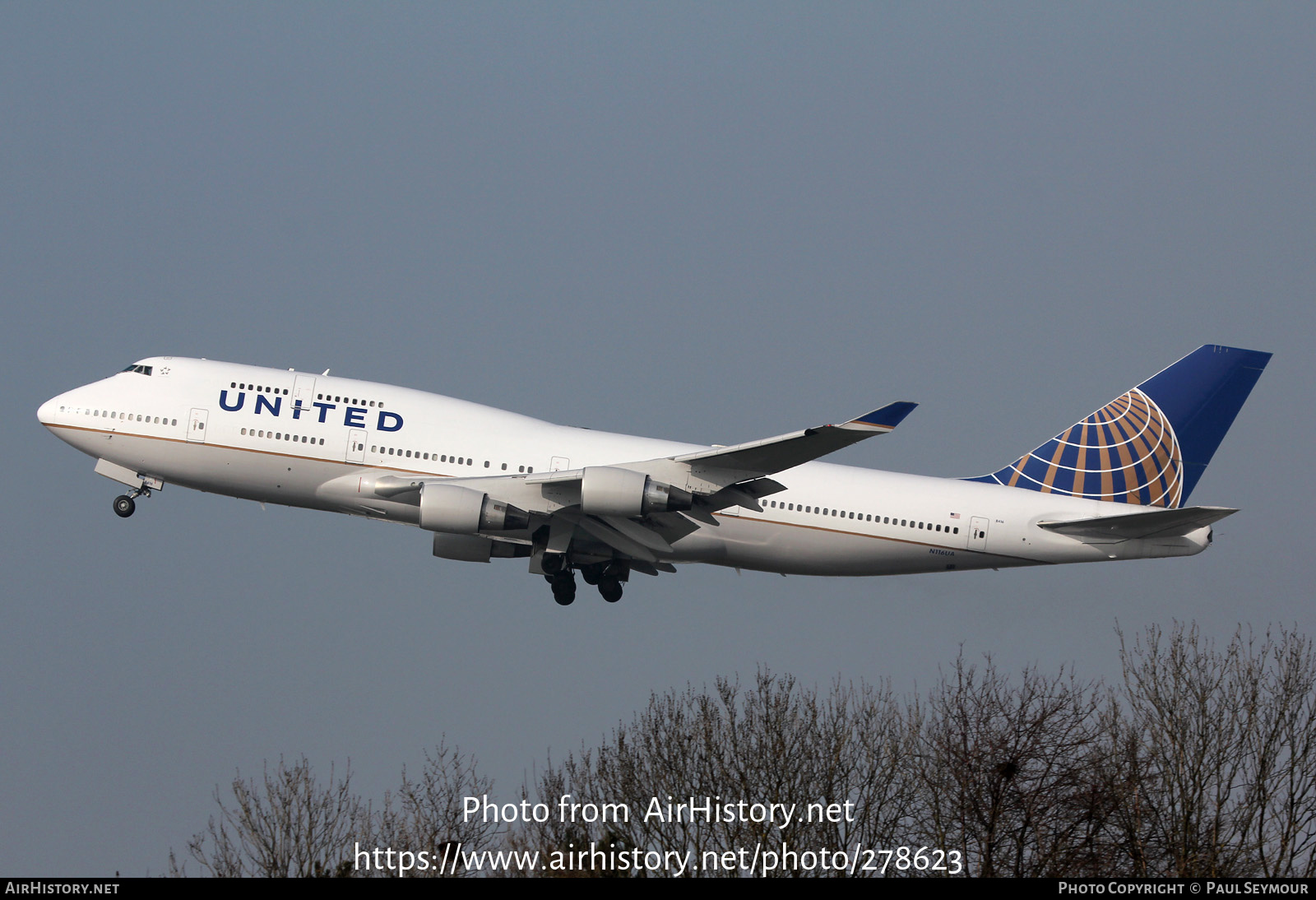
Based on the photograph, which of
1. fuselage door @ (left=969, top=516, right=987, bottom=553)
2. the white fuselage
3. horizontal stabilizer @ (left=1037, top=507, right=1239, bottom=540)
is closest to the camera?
horizontal stabilizer @ (left=1037, top=507, right=1239, bottom=540)

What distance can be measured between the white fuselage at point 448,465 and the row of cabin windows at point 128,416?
0.04 meters

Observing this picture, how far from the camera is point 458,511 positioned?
117 feet

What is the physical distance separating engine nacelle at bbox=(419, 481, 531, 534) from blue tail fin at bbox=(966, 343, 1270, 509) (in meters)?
14.9

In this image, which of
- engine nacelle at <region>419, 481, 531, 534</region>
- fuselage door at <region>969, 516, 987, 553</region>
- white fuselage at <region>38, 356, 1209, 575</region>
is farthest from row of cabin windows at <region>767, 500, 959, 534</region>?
engine nacelle at <region>419, 481, 531, 534</region>

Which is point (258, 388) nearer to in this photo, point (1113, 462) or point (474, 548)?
point (474, 548)

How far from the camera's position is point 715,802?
1252 inches

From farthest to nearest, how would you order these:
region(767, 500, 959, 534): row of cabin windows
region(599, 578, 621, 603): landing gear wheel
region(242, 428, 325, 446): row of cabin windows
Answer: region(599, 578, 621, 603): landing gear wheel → region(767, 500, 959, 534): row of cabin windows → region(242, 428, 325, 446): row of cabin windows

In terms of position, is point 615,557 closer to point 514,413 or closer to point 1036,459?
point 514,413

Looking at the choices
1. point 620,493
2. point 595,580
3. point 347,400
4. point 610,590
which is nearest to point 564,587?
point 595,580

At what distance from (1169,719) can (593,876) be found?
13928mm

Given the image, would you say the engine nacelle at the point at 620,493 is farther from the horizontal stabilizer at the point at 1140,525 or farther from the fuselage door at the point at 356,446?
the horizontal stabilizer at the point at 1140,525

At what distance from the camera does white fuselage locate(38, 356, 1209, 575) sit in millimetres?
37469

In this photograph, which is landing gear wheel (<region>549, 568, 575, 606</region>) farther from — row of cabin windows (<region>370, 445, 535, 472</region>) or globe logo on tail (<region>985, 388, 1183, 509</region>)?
globe logo on tail (<region>985, 388, 1183, 509</region>)
